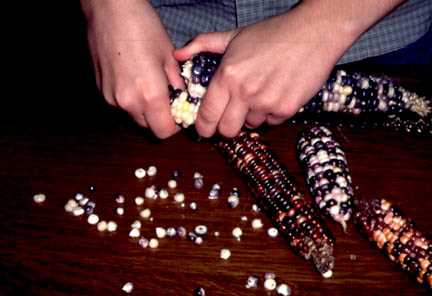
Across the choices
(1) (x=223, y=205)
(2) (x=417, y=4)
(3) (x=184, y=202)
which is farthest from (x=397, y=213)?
(2) (x=417, y=4)

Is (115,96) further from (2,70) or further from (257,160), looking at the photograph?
(2,70)

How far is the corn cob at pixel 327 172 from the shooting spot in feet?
3.67

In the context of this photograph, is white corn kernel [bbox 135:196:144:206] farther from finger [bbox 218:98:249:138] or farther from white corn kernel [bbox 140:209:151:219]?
finger [bbox 218:98:249:138]

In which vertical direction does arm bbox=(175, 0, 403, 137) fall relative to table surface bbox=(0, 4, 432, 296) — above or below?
above

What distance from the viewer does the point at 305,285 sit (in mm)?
1045

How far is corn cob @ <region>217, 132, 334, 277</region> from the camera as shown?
3.44 feet

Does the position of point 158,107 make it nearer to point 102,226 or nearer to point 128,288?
point 102,226

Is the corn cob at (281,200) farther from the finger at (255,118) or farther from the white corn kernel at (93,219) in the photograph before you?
the white corn kernel at (93,219)

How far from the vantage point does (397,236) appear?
1.06 metres

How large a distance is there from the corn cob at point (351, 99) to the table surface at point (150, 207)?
0.19 ft

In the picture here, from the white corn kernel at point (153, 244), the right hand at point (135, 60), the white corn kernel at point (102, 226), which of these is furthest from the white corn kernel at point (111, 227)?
the right hand at point (135, 60)

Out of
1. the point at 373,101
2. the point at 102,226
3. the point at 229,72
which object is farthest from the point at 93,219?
the point at 373,101

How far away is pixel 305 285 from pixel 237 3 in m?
0.88

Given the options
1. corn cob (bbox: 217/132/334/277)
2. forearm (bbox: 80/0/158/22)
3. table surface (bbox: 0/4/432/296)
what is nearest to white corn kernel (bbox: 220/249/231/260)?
table surface (bbox: 0/4/432/296)
